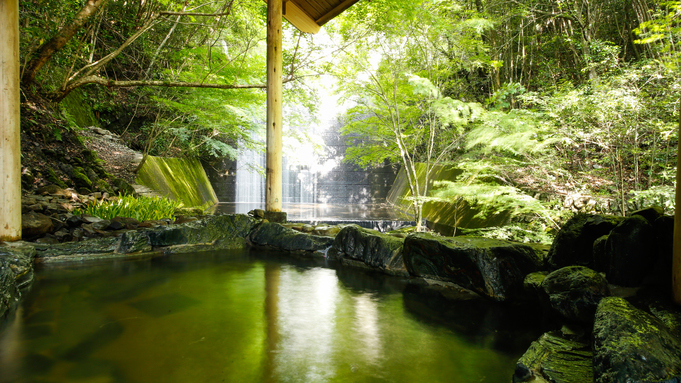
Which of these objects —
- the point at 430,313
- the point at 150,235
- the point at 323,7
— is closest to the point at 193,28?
the point at 323,7

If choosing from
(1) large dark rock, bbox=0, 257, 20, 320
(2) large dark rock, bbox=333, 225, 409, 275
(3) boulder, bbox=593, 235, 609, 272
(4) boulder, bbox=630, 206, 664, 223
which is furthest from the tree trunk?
(4) boulder, bbox=630, 206, 664, 223

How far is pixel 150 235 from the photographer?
518cm

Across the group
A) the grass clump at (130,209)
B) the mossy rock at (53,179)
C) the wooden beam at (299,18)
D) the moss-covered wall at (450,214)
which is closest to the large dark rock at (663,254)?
the moss-covered wall at (450,214)

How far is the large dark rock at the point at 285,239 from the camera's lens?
5449mm

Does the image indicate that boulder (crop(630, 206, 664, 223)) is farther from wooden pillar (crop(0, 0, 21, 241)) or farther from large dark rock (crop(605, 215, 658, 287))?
wooden pillar (crop(0, 0, 21, 241))

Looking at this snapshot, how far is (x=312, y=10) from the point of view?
631cm

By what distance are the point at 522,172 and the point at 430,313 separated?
313 cm

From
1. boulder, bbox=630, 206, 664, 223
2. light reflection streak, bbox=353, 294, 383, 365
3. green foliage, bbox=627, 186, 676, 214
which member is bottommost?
light reflection streak, bbox=353, 294, 383, 365

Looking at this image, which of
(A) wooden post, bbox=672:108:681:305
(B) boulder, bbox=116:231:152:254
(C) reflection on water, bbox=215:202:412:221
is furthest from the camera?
(C) reflection on water, bbox=215:202:412:221

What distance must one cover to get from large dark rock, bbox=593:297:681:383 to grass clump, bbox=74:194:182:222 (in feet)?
19.7

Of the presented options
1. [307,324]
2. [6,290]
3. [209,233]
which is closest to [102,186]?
[209,233]

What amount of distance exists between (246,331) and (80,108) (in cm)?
1074

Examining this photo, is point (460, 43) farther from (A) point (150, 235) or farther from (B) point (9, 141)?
(B) point (9, 141)

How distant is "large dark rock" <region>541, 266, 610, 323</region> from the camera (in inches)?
92.0
